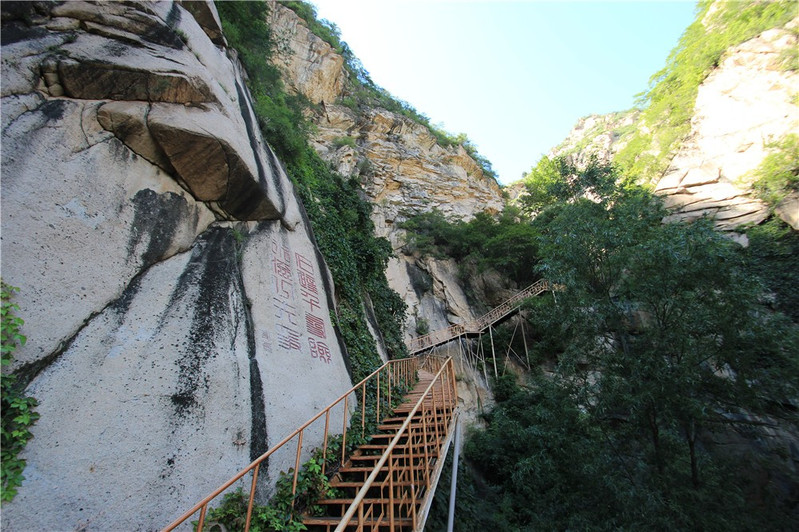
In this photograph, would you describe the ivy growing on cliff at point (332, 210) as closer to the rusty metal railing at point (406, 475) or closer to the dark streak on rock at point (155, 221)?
the rusty metal railing at point (406, 475)

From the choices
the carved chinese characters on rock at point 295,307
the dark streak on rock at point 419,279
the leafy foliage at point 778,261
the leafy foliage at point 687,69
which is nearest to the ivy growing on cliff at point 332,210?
the carved chinese characters on rock at point 295,307

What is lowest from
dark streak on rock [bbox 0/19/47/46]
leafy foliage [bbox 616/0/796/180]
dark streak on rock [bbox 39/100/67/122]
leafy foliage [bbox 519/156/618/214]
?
dark streak on rock [bbox 39/100/67/122]

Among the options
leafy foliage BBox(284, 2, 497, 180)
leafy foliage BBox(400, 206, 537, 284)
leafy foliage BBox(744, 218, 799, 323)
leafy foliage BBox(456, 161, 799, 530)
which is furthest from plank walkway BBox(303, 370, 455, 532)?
leafy foliage BBox(284, 2, 497, 180)

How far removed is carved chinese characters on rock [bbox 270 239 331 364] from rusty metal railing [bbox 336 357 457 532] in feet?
6.08

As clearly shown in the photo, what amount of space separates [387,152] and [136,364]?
66.6 feet

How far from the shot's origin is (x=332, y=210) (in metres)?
8.75

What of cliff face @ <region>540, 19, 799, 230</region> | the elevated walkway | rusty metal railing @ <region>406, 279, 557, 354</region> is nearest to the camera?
the elevated walkway

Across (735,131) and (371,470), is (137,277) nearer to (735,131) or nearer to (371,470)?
(371,470)

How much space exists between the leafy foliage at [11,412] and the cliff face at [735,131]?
17.3 m

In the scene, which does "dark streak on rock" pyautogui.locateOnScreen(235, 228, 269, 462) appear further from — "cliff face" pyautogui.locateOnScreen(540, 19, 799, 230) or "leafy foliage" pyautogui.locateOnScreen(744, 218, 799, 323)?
"cliff face" pyautogui.locateOnScreen(540, 19, 799, 230)

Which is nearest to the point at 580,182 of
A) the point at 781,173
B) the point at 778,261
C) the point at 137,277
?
the point at 781,173

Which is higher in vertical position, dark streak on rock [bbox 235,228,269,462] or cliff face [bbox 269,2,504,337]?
cliff face [bbox 269,2,504,337]

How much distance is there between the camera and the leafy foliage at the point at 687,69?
1595 cm

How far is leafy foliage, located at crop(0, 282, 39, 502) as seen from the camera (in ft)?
7.92
